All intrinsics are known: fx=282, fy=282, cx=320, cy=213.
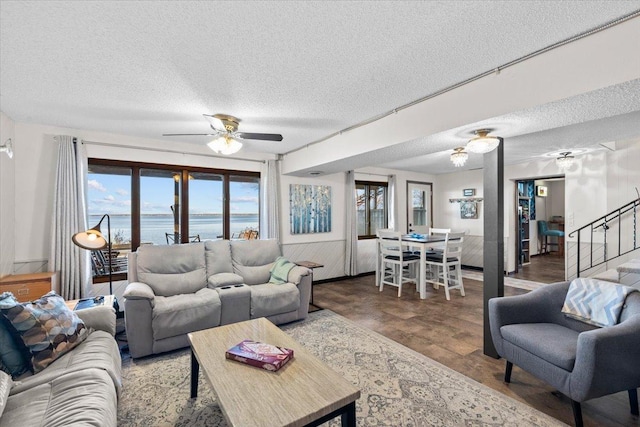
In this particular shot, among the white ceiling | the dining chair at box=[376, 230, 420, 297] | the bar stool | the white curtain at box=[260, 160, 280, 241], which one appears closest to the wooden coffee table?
the white ceiling

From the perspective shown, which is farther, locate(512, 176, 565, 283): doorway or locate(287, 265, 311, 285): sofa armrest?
locate(512, 176, 565, 283): doorway

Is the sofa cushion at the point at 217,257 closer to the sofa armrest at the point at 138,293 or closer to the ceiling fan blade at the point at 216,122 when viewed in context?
the sofa armrest at the point at 138,293

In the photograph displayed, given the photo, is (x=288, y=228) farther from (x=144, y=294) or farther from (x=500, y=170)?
(x=500, y=170)

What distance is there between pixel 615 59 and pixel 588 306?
171cm

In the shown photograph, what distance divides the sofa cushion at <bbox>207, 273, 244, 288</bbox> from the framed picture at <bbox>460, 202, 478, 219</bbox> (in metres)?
5.65

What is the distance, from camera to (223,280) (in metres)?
3.42

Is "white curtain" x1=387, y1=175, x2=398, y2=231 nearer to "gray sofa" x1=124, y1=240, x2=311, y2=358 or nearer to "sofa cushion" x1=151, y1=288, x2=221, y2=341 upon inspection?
"gray sofa" x1=124, y1=240, x2=311, y2=358

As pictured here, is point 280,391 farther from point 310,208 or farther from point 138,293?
point 310,208

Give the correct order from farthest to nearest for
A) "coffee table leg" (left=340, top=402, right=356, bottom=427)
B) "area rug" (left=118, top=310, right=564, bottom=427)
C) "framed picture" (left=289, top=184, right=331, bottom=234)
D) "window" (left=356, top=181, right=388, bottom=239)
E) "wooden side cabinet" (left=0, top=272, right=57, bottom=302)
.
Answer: "window" (left=356, top=181, right=388, bottom=239) < "framed picture" (left=289, top=184, right=331, bottom=234) < "wooden side cabinet" (left=0, top=272, right=57, bottom=302) < "area rug" (left=118, top=310, right=564, bottom=427) < "coffee table leg" (left=340, top=402, right=356, bottom=427)

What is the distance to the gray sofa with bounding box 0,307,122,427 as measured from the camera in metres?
1.33

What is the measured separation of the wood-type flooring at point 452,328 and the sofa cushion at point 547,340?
403mm

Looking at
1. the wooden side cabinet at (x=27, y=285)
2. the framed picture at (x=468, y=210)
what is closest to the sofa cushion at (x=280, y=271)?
the wooden side cabinet at (x=27, y=285)

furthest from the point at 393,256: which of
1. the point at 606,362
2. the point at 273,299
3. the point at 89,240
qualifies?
the point at 89,240

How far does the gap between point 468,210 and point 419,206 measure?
3.68 feet
